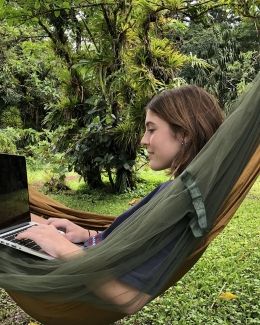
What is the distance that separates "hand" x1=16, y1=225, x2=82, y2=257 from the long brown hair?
1.17ft

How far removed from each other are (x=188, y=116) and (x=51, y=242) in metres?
0.52

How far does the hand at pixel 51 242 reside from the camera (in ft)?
4.21

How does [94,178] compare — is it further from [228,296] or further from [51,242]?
[51,242]

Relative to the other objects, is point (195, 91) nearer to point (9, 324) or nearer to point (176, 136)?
point (176, 136)

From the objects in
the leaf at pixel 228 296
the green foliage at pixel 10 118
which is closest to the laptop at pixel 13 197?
the leaf at pixel 228 296

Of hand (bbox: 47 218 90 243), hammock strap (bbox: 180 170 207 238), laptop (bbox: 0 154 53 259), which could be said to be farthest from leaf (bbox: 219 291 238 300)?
hammock strap (bbox: 180 170 207 238)

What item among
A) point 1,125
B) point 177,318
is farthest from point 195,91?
point 1,125

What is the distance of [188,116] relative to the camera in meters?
1.34

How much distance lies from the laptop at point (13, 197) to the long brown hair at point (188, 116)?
2.04 feet

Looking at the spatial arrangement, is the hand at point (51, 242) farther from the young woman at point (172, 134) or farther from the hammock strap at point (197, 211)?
the hammock strap at point (197, 211)

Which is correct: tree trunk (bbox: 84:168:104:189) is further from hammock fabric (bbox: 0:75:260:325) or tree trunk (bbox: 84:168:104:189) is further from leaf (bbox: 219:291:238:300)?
hammock fabric (bbox: 0:75:260:325)

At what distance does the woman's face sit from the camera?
1342mm

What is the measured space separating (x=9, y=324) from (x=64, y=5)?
1.80m

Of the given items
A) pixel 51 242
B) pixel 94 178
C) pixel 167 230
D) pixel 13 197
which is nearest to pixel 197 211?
pixel 167 230
